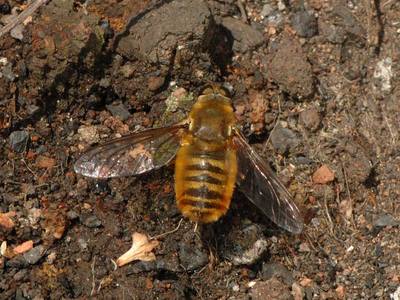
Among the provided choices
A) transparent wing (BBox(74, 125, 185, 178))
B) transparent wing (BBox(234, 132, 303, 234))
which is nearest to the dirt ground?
transparent wing (BBox(74, 125, 185, 178))

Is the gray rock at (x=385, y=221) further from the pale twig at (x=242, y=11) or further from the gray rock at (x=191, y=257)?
the pale twig at (x=242, y=11)

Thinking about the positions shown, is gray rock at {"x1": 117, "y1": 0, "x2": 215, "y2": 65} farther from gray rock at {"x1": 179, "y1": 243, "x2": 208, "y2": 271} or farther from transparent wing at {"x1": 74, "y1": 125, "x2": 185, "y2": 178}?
gray rock at {"x1": 179, "y1": 243, "x2": 208, "y2": 271}

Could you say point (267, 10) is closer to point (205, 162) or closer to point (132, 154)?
point (205, 162)

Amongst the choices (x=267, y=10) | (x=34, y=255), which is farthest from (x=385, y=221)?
(x=34, y=255)

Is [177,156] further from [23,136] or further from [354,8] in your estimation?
[354,8]

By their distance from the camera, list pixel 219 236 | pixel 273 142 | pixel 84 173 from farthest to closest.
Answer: pixel 273 142
pixel 219 236
pixel 84 173

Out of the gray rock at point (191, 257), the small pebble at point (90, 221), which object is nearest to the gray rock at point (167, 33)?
the small pebble at point (90, 221)

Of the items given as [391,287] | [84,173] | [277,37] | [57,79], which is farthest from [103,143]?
[391,287]
